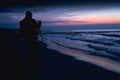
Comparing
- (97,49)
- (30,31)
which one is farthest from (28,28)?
(97,49)

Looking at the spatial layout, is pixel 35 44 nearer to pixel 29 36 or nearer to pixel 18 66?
pixel 29 36

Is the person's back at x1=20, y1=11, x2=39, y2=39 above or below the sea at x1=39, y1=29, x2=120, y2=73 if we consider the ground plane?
above

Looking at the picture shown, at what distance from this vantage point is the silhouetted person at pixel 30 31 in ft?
21.7

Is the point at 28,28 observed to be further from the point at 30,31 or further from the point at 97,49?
the point at 97,49

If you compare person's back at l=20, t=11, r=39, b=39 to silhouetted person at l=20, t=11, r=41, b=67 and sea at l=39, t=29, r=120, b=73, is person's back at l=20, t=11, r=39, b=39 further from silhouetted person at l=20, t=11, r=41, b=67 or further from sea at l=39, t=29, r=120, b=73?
sea at l=39, t=29, r=120, b=73

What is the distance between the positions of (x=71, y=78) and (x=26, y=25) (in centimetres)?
225

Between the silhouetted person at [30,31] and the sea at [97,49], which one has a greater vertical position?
the silhouetted person at [30,31]

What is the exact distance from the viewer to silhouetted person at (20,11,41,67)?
21.7 feet

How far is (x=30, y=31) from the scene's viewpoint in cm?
675

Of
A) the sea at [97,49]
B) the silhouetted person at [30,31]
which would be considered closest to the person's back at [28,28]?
the silhouetted person at [30,31]

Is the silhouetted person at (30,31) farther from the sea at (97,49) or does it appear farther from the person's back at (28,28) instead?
the sea at (97,49)

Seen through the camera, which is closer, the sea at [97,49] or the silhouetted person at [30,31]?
the silhouetted person at [30,31]

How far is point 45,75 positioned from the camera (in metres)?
7.27

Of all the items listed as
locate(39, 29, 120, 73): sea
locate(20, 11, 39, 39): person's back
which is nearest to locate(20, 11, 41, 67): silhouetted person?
locate(20, 11, 39, 39): person's back
